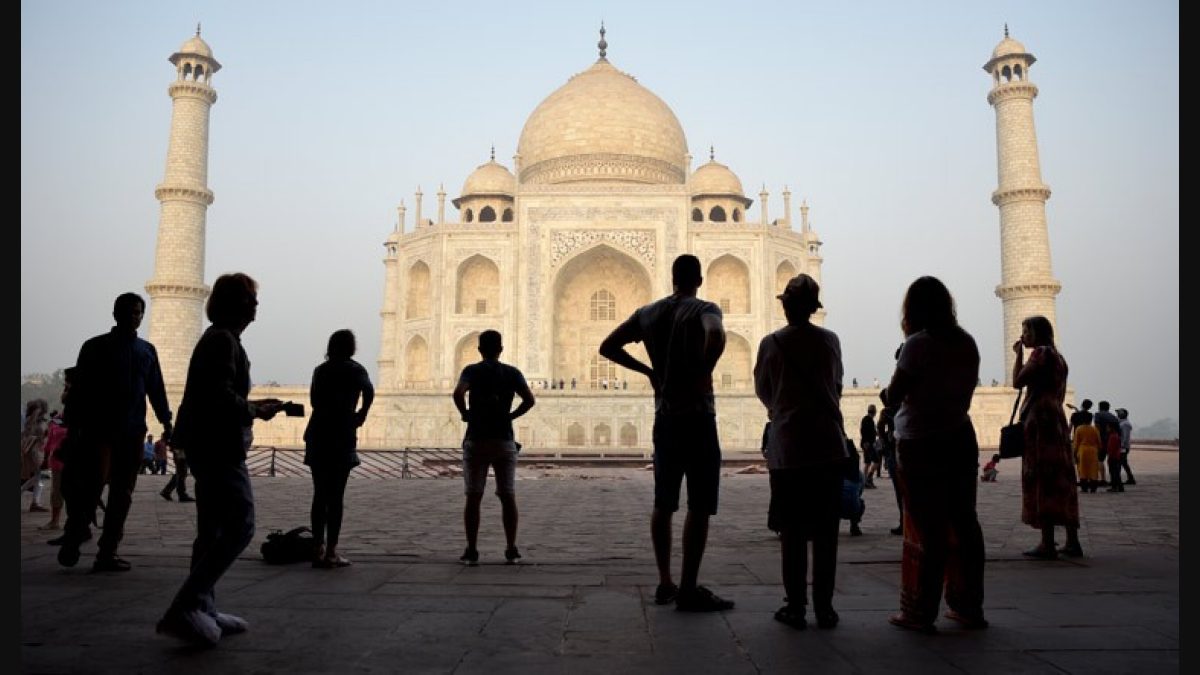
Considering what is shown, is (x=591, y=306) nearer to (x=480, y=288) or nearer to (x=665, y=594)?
(x=480, y=288)

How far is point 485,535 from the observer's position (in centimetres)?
608

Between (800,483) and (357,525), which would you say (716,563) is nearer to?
(800,483)

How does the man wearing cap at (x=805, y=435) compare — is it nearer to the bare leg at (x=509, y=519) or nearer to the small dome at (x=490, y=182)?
the bare leg at (x=509, y=519)

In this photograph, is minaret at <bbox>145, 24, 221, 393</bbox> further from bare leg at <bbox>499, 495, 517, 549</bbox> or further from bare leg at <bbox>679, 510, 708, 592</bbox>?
bare leg at <bbox>679, 510, 708, 592</bbox>

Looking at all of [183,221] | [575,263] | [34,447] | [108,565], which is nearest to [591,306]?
[575,263]

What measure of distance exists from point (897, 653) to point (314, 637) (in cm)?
184

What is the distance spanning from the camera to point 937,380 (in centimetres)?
328

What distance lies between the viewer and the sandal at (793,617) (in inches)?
120

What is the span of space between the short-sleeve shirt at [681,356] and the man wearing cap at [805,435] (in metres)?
0.26

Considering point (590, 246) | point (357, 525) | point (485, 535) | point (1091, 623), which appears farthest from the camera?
point (590, 246)

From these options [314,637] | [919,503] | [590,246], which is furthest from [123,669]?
[590,246]

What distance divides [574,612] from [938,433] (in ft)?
4.90

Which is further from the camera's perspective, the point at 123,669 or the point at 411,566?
the point at 411,566

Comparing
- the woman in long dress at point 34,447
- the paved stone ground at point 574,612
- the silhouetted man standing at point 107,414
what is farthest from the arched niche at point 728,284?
the silhouetted man standing at point 107,414
